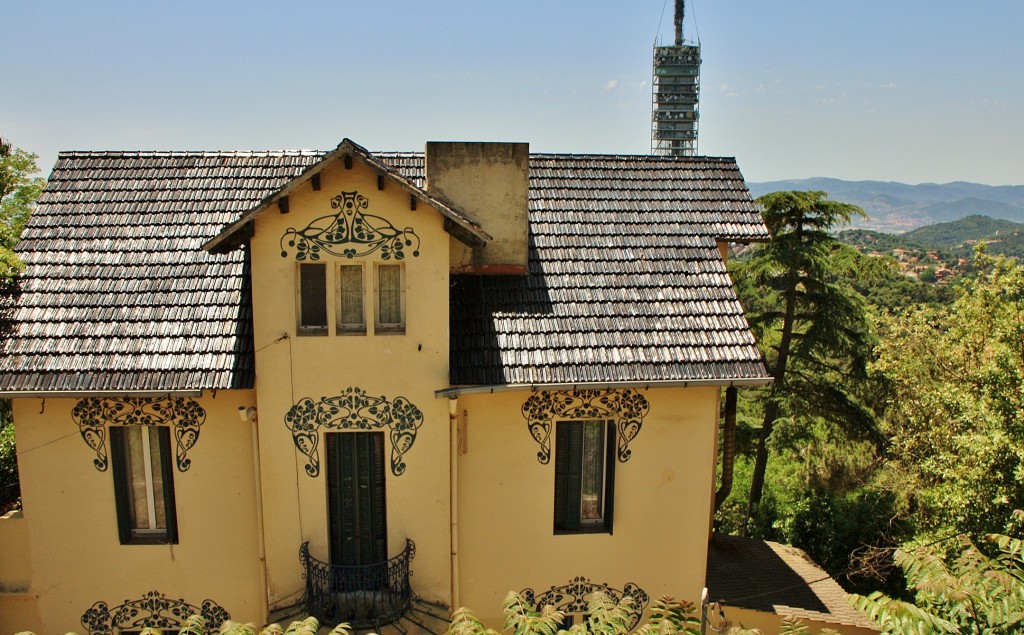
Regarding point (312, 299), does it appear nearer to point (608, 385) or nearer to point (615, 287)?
point (608, 385)

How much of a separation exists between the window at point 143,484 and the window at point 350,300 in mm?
3279

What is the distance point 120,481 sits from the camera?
10375mm

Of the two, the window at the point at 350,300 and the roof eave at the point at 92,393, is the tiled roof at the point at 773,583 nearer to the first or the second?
the window at the point at 350,300

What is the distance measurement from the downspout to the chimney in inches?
159

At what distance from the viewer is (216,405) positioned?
10250 mm

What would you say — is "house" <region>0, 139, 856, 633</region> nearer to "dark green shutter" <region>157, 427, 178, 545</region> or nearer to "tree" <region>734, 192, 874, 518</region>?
"dark green shutter" <region>157, 427, 178, 545</region>

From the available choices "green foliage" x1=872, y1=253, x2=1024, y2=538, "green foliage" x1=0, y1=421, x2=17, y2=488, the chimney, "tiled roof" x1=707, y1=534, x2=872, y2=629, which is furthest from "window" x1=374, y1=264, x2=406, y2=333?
"green foliage" x1=872, y1=253, x2=1024, y2=538

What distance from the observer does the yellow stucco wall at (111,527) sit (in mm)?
10180

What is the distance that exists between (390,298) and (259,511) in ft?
12.5

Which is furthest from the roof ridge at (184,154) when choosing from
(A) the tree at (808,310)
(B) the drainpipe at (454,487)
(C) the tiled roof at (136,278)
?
(A) the tree at (808,310)

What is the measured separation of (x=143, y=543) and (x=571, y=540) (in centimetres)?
675

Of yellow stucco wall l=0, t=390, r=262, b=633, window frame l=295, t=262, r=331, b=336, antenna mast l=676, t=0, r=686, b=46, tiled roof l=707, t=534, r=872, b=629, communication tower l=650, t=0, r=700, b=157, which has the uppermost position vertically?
antenna mast l=676, t=0, r=686, b=46

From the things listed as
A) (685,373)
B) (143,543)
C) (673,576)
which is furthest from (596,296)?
(143,543)

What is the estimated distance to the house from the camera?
A: 985cm
